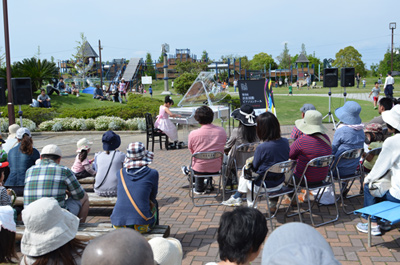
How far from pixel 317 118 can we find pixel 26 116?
1612cm

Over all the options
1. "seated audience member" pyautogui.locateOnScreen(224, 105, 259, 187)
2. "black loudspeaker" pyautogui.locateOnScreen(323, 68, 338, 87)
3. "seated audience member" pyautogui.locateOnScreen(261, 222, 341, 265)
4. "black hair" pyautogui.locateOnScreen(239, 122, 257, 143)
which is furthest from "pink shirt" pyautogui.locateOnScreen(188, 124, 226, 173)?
"black loudspeaker" pyautogui.locateOnScreen(323, 68, 338, 87)

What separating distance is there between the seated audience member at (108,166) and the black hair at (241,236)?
A: 3112 millimetres

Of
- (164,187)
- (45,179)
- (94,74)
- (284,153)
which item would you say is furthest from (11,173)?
(94,74)

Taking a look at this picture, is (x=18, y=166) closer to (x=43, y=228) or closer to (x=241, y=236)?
(x=43, y=228)

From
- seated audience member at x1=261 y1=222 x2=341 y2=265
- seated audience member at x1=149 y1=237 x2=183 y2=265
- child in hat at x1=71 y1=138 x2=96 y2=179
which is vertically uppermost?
seated audience member at x1=261 y1=222 x2=341 y2=265

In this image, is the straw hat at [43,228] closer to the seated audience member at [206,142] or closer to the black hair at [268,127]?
the black hair at [268,127]

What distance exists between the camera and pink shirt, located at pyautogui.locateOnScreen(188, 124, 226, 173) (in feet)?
19.3

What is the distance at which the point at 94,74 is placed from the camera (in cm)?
6322

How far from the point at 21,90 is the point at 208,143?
743 centimetres

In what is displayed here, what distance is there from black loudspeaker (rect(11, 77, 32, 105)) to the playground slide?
134 ft

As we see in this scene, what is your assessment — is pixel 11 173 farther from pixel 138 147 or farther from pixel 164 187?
pixel 164 187

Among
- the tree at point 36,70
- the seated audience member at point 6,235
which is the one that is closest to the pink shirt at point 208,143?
the seated audience member at point 6,235

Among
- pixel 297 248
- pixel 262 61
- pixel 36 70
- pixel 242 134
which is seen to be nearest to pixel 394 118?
pixel 242 134

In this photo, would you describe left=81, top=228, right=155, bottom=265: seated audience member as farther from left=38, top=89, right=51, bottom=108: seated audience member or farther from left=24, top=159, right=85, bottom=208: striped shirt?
left=38, top=89, right=51, bottom=108: seated audience member
